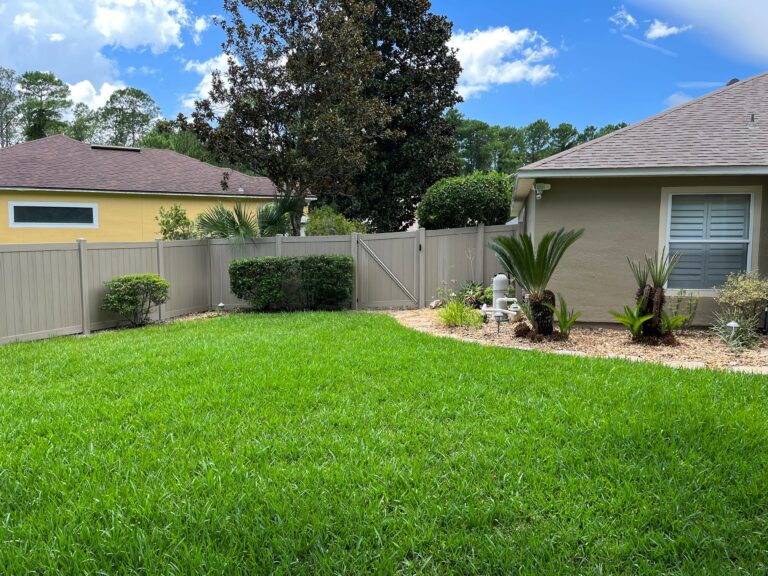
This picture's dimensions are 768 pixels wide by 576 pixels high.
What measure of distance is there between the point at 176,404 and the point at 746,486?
13.7 ft

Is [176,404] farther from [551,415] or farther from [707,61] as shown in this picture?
[707,61]

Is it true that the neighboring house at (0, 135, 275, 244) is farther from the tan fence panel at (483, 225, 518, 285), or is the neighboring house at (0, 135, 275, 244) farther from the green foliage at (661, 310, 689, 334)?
the green foliage at (661, 310, 689, 334)

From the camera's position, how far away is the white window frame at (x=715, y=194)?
8.24m

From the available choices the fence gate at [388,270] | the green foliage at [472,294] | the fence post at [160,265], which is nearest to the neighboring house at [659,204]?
the green foliage at [472,294]

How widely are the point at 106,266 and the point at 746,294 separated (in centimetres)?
1049

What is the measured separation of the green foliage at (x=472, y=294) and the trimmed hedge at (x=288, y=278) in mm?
2426

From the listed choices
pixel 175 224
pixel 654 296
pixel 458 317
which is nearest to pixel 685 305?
pixel 654 296

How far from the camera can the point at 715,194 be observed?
8.39 m

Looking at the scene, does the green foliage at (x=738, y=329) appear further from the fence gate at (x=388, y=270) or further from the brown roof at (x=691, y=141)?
the fence gate at (x=388, y=270)

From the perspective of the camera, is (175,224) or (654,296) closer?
(654,296)

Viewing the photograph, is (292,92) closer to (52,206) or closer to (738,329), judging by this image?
(52,206)

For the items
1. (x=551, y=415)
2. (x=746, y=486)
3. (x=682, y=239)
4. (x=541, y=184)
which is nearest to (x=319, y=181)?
(x=541, y=184)

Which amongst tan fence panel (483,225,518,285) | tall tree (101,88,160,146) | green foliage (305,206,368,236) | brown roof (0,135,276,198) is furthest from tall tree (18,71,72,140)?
tan fence panel (483,225,518,285)

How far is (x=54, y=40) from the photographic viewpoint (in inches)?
674
